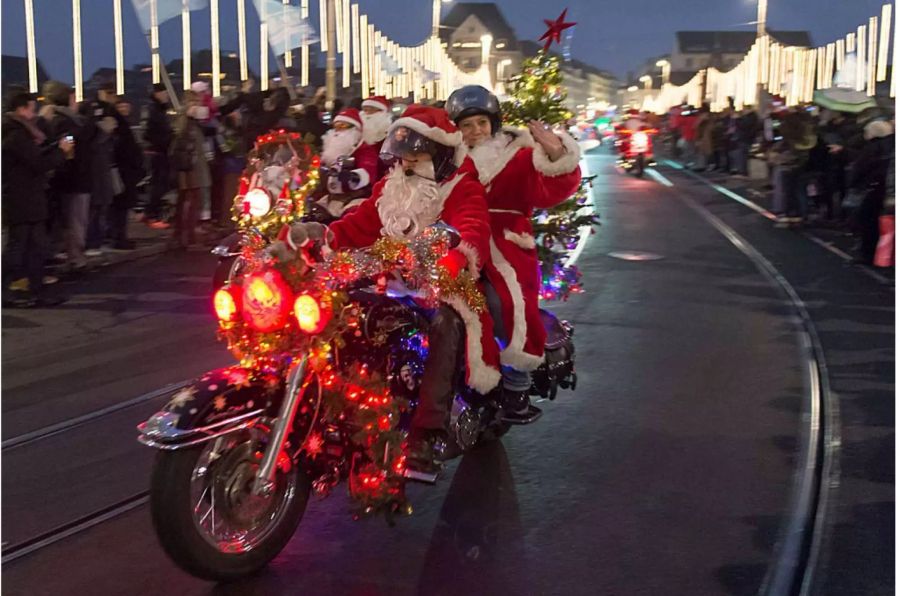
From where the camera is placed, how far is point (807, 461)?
5781 millimetres

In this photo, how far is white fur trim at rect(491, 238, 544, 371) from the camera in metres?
5.26

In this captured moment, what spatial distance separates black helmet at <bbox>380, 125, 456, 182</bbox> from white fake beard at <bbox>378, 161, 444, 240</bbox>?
55mm

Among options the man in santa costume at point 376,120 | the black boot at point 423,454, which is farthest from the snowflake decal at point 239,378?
the man in santa costume at point 376,120

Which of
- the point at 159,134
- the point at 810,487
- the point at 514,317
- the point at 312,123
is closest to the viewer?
the point at 514,317

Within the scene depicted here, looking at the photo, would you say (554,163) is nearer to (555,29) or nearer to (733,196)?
(555,29)

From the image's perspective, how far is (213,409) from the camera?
399cm

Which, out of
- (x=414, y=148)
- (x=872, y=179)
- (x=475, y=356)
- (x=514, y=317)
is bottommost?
(x=475, y=356)

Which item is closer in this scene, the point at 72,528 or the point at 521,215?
the point at 72,528

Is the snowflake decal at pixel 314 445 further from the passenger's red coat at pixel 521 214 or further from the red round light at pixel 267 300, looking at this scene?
the passenger's red coat at pixel 521 214

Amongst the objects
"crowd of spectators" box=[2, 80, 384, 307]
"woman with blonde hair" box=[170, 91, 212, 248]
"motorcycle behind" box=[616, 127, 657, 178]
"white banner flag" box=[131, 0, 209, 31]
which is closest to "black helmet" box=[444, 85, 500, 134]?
"crowd of spectators" box=[2, 80, 384, 307]

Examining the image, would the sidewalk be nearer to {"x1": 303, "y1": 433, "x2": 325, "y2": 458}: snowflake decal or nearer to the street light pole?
the street light pole

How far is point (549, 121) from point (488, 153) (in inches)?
60.2

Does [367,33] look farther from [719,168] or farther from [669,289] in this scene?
[669,289]

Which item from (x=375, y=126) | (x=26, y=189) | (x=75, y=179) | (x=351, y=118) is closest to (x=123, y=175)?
(x=75, y=179)
